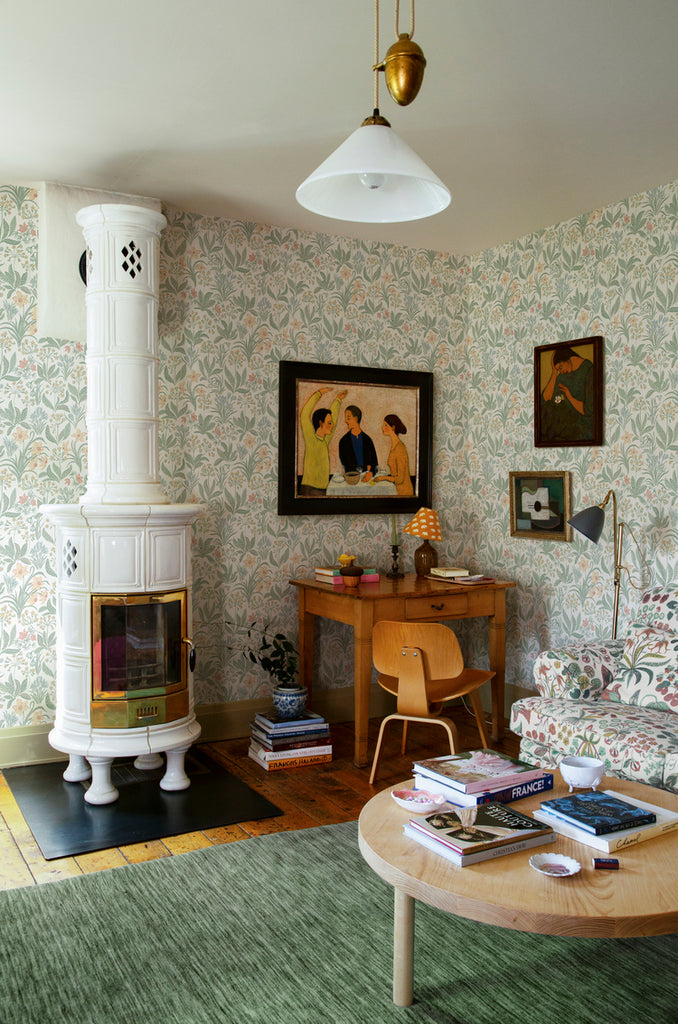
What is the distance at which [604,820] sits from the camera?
2.08 metres

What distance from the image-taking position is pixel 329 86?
9.41 ft

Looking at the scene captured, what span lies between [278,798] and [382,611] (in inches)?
37.3

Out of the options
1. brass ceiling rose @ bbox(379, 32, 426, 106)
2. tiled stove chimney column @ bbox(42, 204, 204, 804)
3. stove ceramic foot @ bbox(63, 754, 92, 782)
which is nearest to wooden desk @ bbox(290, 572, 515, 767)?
tiled stove chimney column @ bbox(42, 204, 204, 804)

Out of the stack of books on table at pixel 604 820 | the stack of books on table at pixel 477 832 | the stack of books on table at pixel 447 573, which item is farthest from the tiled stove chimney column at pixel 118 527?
the stack of books on table at pixel 604 820

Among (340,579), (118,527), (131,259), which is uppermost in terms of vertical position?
(131,259)

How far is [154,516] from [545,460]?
215 centimetres

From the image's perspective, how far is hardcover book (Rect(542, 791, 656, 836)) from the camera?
2064 millimetres

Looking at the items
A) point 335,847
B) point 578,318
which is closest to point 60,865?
point 335,847

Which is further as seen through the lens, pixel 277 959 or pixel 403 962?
pixel 277 959

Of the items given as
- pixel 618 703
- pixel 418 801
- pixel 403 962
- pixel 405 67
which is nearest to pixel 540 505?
pixel 618 703

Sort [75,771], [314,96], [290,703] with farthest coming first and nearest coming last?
[290,703] < [75,771] < [314,96]

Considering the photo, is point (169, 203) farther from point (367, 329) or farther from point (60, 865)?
point (60, 865)

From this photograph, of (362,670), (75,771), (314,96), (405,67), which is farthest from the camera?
(362,670)

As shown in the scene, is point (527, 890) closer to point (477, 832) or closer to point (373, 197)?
point (477, 832)
